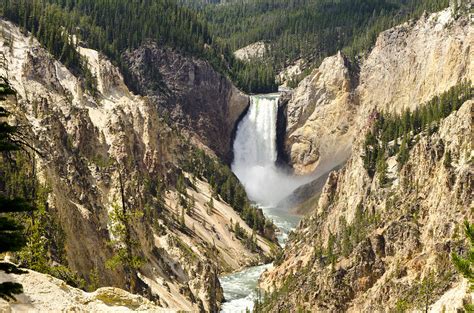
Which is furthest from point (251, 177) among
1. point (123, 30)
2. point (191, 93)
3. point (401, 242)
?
Answer: point (401, 242)

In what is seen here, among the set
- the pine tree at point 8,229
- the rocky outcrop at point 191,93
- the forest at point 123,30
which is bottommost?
the rocky outcrop at point 191,93

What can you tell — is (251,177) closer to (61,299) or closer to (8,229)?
(61,299)

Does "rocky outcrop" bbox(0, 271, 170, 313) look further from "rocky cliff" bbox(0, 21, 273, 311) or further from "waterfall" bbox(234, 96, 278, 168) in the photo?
"waterfall" bbox(234, 96, 278, 168)

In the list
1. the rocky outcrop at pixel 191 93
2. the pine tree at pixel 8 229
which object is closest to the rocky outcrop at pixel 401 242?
the pine tree at pixel 8 229

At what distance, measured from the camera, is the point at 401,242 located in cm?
5531

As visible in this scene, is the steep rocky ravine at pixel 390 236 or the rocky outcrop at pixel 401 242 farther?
the steep rocky ravine at pixel 390 236

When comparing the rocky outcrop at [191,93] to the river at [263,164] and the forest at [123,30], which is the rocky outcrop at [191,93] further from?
the forest at [123,30]

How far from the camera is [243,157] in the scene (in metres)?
141

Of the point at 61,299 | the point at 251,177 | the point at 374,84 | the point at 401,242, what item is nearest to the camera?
the point at 61,299

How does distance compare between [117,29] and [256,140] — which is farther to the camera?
[117,29]

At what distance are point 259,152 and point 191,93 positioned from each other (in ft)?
62.7

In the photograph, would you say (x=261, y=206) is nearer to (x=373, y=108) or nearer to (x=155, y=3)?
(x=373, y=108)

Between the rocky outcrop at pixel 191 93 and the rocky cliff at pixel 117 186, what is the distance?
17837 millimetres

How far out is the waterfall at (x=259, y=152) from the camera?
133500mm
